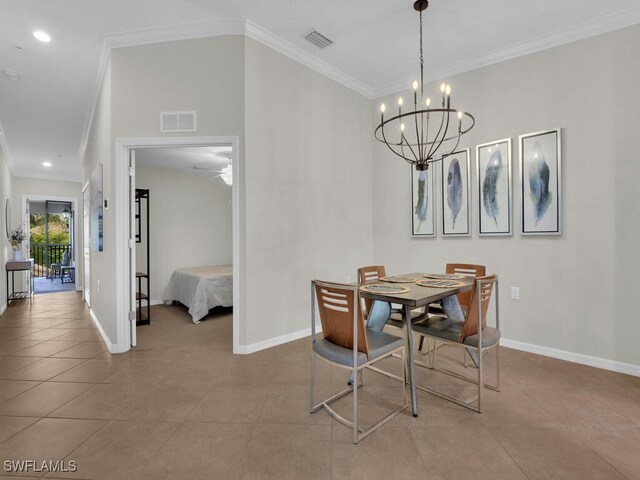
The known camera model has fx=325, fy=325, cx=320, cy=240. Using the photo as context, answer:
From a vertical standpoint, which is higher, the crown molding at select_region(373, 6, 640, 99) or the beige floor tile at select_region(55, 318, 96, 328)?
the crown molding at select_region(373, 6, 640, 99)

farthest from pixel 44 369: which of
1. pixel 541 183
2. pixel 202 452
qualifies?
pixel 541 183

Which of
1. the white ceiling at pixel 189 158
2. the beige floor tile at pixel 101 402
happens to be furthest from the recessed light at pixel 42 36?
the beige floor tile at pixel 101 402

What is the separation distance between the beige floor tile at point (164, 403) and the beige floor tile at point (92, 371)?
22.3 inches

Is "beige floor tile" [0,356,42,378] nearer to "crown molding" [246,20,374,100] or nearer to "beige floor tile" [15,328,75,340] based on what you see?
"beige floor tile" [15,328,75,340]

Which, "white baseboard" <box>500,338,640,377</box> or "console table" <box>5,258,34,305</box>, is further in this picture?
"console table" <box>5,258,34,305</box>

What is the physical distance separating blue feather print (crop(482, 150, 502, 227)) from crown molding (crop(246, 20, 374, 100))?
1912mm

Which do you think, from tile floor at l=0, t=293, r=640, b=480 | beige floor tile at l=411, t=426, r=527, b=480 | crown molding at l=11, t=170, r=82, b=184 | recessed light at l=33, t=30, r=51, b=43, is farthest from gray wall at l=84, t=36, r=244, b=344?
crown molding at l=11, t=170, r=82, b=184

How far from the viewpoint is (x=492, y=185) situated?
3441 mm

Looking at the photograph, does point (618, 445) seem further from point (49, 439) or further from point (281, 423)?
point (49, 439)

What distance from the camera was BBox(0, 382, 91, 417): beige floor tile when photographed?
215cm

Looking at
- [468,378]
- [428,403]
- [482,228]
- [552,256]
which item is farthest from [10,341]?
[552,256]

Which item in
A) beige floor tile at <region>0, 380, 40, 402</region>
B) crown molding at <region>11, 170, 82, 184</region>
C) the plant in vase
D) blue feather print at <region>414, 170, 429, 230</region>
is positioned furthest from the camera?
crown molding at <region>11, 170, 82, 184</region>

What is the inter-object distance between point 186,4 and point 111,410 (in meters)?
3.19

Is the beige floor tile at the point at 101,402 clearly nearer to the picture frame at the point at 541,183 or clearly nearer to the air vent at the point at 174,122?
the air vent at the point at 174,122
